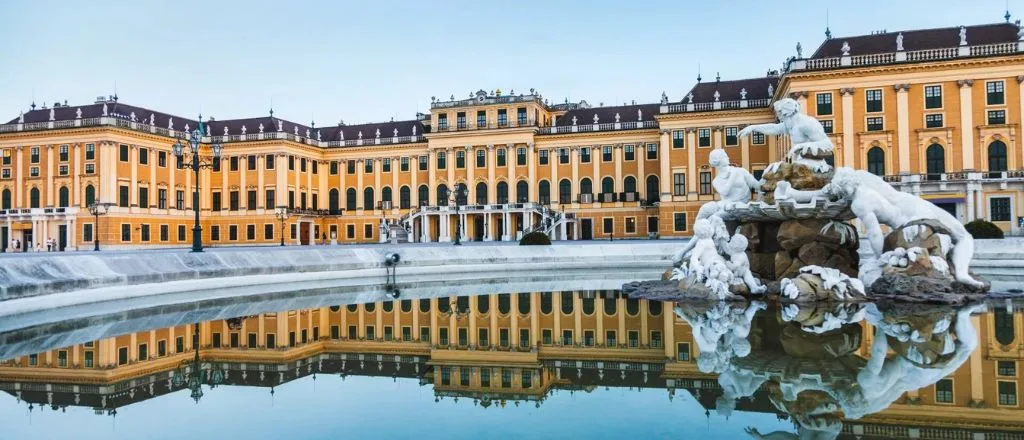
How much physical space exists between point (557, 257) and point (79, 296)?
16580 millimetres

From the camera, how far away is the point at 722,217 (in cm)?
1641

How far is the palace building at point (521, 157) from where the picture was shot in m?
44.9

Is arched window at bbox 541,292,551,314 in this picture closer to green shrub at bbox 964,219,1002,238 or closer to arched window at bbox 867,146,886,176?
green shrub at bbox 964,219,1002,238

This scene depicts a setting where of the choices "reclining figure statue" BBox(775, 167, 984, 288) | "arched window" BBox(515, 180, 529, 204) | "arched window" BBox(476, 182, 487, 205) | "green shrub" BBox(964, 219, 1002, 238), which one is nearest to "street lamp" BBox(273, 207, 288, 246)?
"arched window" BBox(476, 182, 487, 205)

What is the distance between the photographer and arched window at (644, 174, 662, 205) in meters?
62.1

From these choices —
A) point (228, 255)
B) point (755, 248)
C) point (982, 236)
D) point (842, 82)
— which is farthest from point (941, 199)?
point (228, 255)

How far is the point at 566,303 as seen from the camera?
14898mm

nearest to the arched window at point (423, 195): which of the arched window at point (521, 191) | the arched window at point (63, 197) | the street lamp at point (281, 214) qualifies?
the arched window at point (521, 191)

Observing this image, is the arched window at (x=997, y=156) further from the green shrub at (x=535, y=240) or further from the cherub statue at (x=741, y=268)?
the cherub statue at (x=741, y=268)

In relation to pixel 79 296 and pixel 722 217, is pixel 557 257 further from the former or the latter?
pixel 79 296

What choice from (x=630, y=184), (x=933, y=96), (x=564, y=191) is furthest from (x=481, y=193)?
(x=933, y=96)

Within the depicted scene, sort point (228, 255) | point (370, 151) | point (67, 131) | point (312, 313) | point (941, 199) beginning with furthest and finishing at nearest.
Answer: point (370, 151) < point (67, 131) < point (941, 199) < point (228, 255) < point (312, 313)

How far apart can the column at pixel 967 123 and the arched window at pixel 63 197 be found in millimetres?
65191

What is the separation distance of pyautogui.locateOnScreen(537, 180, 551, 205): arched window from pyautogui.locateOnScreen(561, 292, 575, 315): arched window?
4827 cm
